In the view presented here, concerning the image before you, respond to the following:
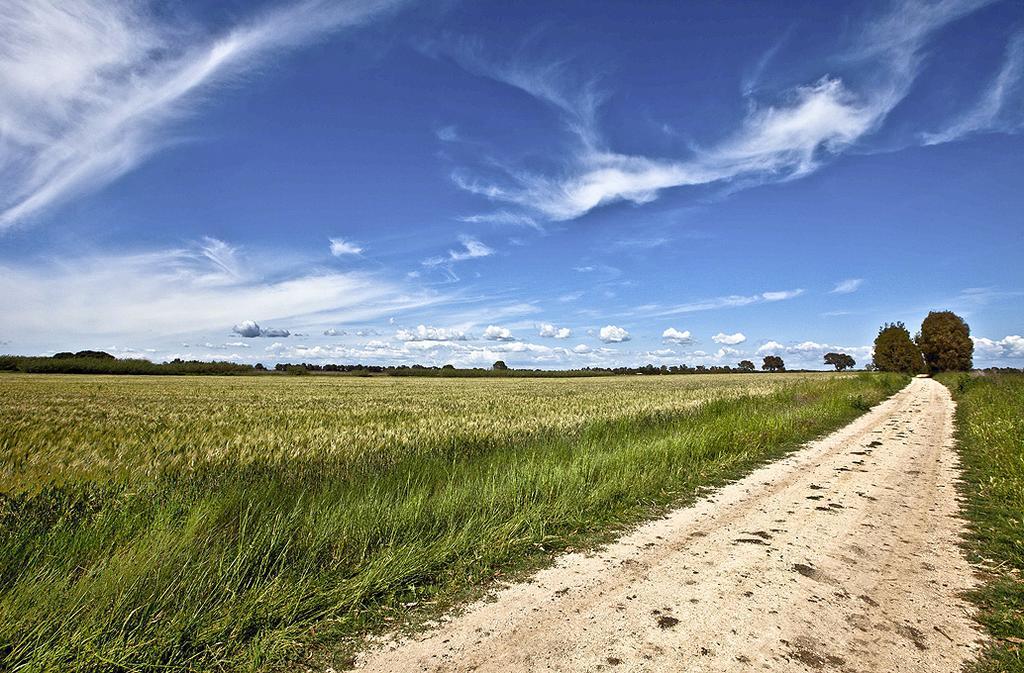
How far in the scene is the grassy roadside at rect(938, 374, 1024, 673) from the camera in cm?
378

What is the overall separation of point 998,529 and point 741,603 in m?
4.61

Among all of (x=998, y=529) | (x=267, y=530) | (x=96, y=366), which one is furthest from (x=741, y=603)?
(x=96, y=366)

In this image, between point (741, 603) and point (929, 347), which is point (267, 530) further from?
point (929, 347)

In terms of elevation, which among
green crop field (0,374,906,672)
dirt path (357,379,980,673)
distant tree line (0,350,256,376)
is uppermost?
distant tree line (0,350,256,376)

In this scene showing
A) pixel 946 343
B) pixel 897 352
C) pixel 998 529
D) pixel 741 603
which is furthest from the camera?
pixel 897 352

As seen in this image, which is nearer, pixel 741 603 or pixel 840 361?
pixel 741 603

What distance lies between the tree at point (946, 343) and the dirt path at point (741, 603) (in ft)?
287

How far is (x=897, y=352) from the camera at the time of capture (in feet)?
268

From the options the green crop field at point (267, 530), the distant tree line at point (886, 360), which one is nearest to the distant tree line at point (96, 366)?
the distant tree line at point (886, 360)

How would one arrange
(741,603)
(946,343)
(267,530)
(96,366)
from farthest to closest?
(96,366)
(946,343)
(267,530)
(741,603)

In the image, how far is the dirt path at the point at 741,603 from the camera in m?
3.45

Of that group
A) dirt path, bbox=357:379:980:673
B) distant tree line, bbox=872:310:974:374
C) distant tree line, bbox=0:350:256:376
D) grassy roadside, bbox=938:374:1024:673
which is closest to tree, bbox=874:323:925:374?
distant tree line, bbox=872:310:974:374

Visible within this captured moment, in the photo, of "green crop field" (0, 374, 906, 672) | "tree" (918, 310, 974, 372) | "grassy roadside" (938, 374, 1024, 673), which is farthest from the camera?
"tree" (918, 310, 974, 372)

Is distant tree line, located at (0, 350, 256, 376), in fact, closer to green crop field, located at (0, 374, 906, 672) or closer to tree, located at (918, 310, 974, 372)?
green crop field, located at (0, 374, 906, 672)
